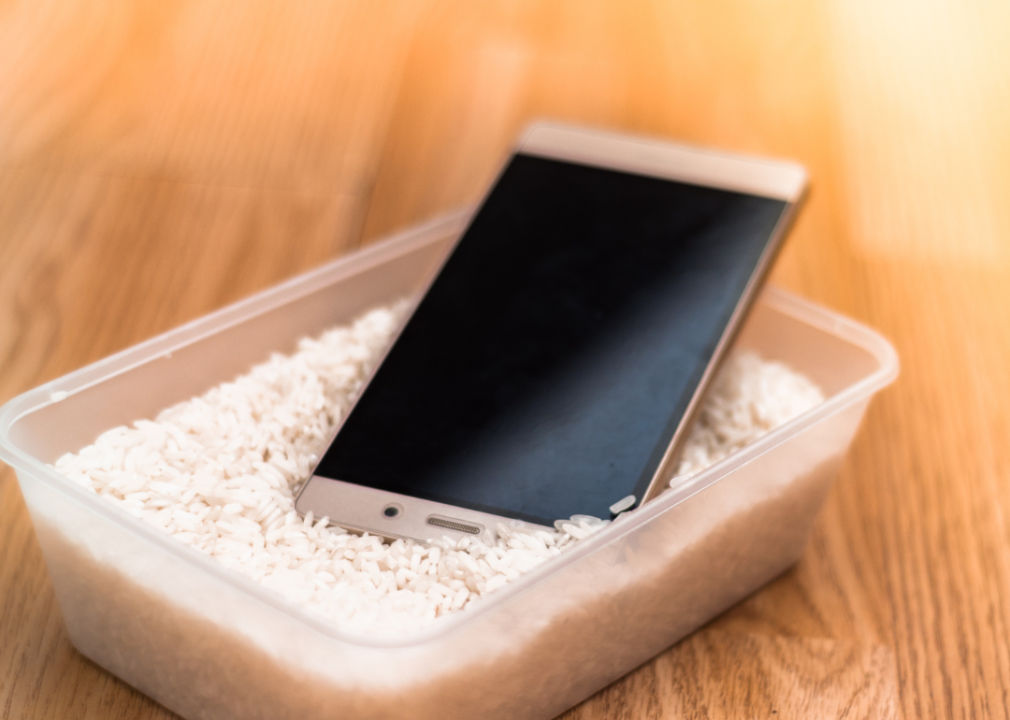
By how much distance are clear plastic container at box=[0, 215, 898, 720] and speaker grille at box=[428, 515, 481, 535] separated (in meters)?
0.04

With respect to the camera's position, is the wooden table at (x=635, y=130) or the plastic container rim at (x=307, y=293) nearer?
the plastic container rim at (x=307, y=293)

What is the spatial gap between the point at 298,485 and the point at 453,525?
6cm

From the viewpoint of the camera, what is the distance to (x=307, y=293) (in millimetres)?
491

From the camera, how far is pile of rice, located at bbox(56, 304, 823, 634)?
0.35 meters

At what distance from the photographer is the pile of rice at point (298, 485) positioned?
0.35m

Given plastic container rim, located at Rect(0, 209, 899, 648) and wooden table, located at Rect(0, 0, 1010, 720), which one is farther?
wooden table, located at Rect(0, 0, 1010, 720)

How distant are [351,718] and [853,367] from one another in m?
0.26

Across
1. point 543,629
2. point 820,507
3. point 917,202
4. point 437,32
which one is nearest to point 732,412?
point 820,507

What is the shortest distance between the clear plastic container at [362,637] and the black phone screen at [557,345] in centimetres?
3

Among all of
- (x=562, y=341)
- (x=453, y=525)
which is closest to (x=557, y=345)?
(x=562, y=341)

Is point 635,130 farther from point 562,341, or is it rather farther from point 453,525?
point 453,525

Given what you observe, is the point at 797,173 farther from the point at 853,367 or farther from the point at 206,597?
the point at 206,597

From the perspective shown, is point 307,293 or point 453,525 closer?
point 453,525

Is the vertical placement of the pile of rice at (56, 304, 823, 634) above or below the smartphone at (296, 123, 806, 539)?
below
